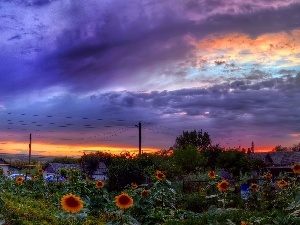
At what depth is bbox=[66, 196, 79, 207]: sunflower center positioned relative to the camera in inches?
261

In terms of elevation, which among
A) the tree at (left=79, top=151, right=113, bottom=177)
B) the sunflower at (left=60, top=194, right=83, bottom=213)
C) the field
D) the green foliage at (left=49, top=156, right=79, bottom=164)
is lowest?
the green foliage at (left=49, top=156, right=79, bottom=164)

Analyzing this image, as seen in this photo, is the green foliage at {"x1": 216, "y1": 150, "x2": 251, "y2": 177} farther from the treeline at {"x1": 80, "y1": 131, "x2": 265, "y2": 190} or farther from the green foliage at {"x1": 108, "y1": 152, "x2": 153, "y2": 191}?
the green foliage at {"x1": 108, "y1": 152, "x2": 153, "y2": 191}

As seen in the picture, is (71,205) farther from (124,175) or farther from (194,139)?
(194,139)

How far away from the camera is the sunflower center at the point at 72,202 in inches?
261

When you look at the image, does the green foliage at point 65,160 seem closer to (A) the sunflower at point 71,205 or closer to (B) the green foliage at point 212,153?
(B) the green foliage at point 212,153

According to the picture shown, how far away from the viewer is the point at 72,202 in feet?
21.8

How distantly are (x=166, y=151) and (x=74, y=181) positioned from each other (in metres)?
42.5

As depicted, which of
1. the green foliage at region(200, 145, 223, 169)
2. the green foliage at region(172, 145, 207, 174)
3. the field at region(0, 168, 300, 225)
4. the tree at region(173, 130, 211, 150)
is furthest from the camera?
the tree at region(173, 130, 211, 150)

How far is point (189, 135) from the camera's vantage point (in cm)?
7512

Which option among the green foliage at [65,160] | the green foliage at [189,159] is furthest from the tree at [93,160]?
the green foliage at [65,160]

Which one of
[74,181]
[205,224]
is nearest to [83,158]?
[74,181]

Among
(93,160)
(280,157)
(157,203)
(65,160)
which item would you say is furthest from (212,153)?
(157,203)

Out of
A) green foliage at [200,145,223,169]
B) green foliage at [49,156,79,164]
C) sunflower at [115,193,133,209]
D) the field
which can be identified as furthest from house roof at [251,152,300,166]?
sunflower at [115,193,133,209]

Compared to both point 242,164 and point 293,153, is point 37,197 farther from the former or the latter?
point 293,153
